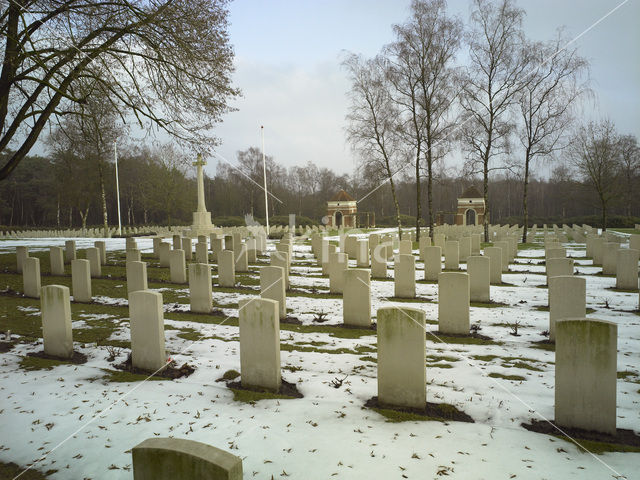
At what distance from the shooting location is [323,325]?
7395 mm

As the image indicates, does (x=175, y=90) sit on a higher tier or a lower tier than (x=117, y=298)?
higher

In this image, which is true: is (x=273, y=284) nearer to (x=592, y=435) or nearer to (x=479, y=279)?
(x=479, y=279)

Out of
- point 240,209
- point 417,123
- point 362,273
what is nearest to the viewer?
point 362,273

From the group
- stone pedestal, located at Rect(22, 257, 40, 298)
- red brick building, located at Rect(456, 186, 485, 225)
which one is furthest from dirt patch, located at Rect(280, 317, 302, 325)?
red brick building, located at Rect(456, 186, 485, 225)

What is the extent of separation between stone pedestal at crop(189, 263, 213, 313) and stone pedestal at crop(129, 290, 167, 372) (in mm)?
2703

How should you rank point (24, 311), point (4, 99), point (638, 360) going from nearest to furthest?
point (638, 360), point (24, 311), point (4, 99)

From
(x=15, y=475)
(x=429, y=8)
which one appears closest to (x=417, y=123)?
(x=429, y=8)

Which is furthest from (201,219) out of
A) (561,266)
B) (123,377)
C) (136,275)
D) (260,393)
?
(260,393)

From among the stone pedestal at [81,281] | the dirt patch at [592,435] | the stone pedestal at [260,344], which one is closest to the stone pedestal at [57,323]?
the stone pedestal at [260,344]

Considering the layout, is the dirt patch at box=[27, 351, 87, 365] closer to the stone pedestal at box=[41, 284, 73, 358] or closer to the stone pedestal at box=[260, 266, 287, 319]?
the stone pedestal at box=[41, 284, 73, 358]

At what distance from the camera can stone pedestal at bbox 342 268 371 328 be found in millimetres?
7098

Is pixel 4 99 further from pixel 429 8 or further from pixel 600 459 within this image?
pixel 429 8

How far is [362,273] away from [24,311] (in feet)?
24.0

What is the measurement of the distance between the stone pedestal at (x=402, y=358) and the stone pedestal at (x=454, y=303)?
2.78 metres
